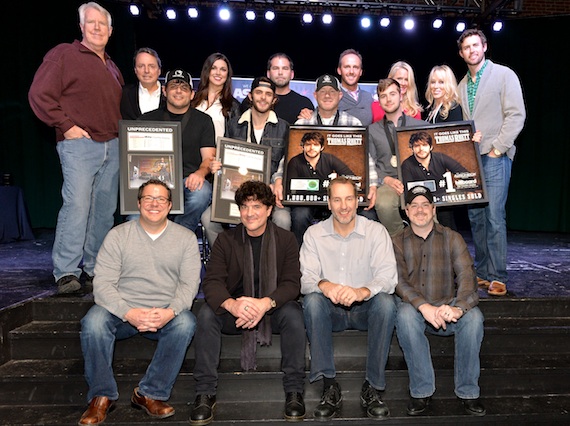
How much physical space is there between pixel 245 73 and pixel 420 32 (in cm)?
326

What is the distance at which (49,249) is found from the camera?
251 inches

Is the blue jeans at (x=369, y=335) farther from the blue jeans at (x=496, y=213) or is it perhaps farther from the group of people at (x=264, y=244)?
the blue jeans at (x=496, y=213)

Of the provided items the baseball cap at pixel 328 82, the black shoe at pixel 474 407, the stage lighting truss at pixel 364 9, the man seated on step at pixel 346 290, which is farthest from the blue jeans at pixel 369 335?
the stage lighting truss at pixel 364 9

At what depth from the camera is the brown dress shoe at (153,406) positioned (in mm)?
2945

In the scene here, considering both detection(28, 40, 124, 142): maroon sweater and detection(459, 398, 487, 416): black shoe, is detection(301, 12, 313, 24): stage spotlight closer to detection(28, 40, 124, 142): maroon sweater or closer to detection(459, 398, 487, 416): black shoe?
detection(28, 40, 124, 142): maroon sweater

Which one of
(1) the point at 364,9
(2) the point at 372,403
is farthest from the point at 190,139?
(1) the point at 364,9

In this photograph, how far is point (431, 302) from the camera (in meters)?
3.27

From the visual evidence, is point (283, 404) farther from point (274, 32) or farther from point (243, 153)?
point (274, 32)

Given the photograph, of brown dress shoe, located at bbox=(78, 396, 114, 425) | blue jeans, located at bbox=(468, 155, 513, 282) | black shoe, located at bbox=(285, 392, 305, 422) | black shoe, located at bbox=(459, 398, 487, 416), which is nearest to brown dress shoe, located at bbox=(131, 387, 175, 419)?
brown dress shoe, located at bbox=(78, 396, 114, 425)

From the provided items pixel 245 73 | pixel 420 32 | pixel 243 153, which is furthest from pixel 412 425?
pixel 420 32

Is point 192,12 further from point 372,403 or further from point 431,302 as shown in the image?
point 372,403

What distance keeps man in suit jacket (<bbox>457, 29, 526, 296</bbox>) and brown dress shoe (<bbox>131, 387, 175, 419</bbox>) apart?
2542 mm

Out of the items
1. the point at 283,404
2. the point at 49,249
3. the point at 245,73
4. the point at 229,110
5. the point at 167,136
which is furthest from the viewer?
the point at 245,73

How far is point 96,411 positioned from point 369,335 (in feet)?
5.45
